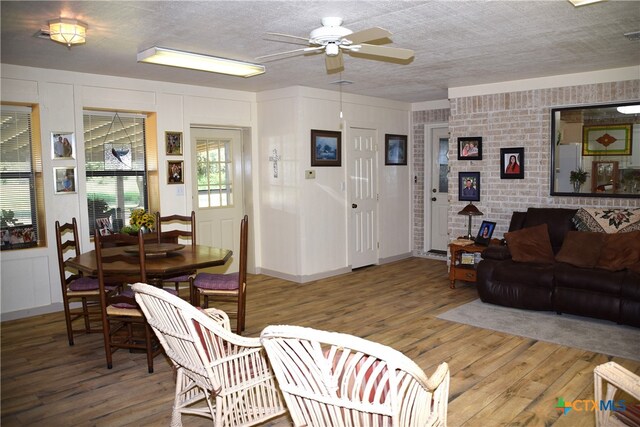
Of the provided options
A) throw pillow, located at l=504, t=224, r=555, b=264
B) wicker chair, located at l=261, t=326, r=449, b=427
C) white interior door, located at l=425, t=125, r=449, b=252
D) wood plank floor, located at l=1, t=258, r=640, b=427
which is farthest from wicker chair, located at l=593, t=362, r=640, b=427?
white interior door, located at l=425, t=125, r=449, b=252

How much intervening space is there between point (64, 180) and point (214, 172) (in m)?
1.98

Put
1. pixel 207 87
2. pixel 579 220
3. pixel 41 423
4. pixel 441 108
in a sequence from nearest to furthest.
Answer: pixel 41 423
pixel 579 220
pixel 207 87
pixel 441 108

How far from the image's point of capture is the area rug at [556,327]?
397 centimetres

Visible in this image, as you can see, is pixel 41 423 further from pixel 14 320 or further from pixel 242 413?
pixel 14 320

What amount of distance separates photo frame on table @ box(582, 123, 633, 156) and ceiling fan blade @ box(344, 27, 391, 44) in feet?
11.8

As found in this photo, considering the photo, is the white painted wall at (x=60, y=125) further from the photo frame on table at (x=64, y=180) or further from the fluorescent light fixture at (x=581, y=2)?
the fluorescent light fixture at (x=581, y=2)

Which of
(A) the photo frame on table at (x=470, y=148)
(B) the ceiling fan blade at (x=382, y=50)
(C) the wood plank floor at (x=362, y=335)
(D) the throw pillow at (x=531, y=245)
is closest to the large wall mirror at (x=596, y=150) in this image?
(D) the throw pillow at (x=531, y=245)

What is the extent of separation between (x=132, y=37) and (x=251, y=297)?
3062mm

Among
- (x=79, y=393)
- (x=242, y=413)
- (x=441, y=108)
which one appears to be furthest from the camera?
(x=441, y=108)

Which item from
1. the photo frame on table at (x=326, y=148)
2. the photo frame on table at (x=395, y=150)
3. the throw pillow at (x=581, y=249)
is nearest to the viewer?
the throw pillow at (x=581, y=249)

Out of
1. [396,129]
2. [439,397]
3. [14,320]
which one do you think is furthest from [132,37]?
[396,129]

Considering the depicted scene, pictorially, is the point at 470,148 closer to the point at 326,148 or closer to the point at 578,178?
the point at 578,178

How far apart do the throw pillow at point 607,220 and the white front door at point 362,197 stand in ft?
9.33

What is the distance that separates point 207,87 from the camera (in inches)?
241
